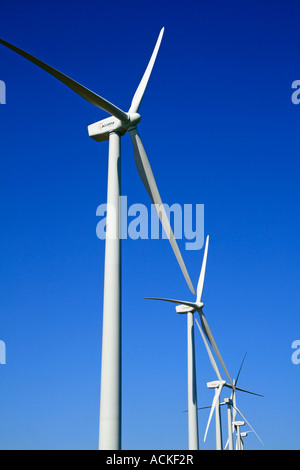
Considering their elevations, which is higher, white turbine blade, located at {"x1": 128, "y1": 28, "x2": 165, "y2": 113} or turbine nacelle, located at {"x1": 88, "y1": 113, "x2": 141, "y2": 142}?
white turbine blade, located at {"x1": 128, "y1": 28, "x2": 165, "y2": 113}

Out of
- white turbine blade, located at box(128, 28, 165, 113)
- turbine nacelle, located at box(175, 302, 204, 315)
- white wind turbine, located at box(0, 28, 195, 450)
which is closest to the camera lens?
white wind turbine, located at box(0, 28, 195, 450)

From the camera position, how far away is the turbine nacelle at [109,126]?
21.3 metres

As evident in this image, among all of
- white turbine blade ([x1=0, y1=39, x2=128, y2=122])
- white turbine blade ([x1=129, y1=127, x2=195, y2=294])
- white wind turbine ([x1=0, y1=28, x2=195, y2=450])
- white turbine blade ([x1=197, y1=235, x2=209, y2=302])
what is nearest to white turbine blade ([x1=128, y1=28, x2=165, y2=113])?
white wind turbine ([x1=0, y1=28, x2=195, y2=450])

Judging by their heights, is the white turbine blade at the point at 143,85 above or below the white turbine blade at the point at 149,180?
above

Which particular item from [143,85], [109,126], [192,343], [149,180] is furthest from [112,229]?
[192,343]

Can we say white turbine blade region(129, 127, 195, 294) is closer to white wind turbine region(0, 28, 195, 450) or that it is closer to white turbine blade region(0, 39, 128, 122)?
white wind turbine region(0, 28, 195, 450)

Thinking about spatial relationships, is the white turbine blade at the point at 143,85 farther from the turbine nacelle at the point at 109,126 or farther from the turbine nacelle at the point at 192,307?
the turbine nacelle at the point at 192,307

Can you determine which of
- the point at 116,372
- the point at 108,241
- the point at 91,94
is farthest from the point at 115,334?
the point at 91,94

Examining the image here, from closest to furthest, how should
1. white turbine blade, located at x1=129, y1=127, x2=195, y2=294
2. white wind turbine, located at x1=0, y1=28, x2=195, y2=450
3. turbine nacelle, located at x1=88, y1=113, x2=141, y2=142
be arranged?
white wind turbine, located at x1=0, y1=28, x2=195, y2=450 < turbine nacelle, located at x1=88, y1=113, x2=141, y2=142 < white turbine blade, located at x1=129, y1=127, x2=195, y2=294

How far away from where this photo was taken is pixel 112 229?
1808cm

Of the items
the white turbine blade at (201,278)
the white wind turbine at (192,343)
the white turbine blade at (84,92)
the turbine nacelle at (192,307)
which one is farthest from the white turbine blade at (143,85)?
the turbine nacelle at (192,307)

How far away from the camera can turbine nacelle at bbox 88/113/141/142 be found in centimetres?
2127

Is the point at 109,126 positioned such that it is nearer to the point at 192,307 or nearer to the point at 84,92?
the point at 84,92
